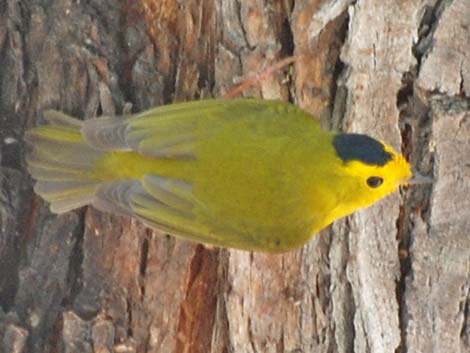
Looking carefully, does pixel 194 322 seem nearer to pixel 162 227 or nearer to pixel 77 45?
pixel 162 227

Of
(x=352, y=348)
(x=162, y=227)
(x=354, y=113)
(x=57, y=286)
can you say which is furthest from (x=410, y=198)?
(x=57, y=286)

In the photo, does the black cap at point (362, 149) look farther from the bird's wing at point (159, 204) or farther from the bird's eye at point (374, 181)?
the bird's wing at point (159, 204)

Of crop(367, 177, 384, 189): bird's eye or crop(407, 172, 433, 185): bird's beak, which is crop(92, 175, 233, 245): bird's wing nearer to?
crop(367, 177, 384, 189): bird's eye

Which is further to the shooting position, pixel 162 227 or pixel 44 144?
pixel 44 144

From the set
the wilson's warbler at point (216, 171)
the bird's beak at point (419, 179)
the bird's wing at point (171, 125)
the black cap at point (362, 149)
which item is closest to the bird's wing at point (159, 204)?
the wilson's warbler at point (216, 171)

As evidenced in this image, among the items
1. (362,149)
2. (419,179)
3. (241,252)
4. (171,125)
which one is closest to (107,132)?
(171,125)

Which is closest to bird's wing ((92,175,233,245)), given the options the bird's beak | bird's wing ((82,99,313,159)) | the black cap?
bird's wing ((82,99,313,159))
